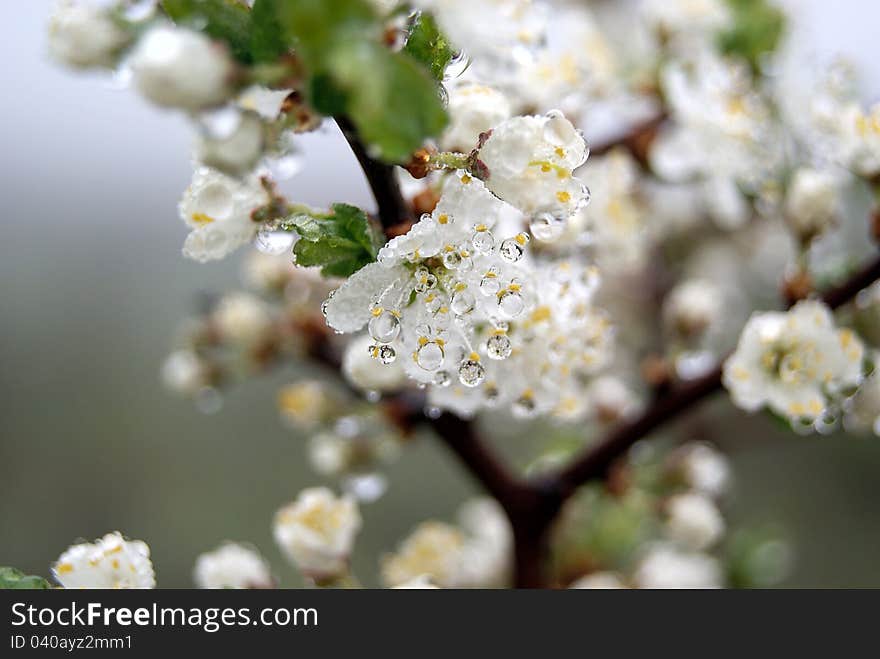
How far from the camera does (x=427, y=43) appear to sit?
538 mm

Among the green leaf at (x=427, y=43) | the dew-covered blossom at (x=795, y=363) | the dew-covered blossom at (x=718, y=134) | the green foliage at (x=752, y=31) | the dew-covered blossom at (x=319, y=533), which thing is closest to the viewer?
the green leaf at (x=427, y=43)

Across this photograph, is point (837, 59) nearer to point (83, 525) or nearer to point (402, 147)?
point (402, 147)

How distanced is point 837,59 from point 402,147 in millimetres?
823

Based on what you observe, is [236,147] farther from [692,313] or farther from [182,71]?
[692,313]

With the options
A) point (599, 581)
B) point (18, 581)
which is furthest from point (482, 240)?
point (599, 581)

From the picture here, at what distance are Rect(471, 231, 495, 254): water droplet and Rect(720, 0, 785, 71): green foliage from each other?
0.78 metres

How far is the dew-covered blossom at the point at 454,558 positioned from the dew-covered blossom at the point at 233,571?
0.85 feet

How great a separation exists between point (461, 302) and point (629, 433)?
43 centimetres

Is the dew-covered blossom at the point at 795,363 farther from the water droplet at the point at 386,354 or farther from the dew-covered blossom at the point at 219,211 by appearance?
the dew-covered blossom at the point at 219,211

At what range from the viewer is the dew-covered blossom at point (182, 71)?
17.6 inches

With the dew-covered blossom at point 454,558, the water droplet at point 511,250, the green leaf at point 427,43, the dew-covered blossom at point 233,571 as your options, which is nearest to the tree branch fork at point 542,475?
the dew-covered blossom at point 454,558
